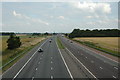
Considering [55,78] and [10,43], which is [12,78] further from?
[10,43]

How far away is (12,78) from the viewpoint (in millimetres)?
22359

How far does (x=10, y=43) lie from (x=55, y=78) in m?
46.1

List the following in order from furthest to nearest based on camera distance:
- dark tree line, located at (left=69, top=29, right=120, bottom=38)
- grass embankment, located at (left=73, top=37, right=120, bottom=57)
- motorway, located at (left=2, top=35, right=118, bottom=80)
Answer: dark tree line, located at (left=69, top=29, right=120, bottom=38), grass embankment, located at (left=73, top=37, right=120, bottom=57), motorway, located at (left=2, top=35, right=118, bottom=80)

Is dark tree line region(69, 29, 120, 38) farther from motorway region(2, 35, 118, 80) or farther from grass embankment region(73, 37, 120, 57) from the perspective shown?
motorway region(2, 35, 118, 80)

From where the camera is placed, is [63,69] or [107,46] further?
[107,46]

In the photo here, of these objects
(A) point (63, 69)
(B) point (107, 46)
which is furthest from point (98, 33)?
(A) point (63, 69)

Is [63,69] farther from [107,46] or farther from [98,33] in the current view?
[98,33]

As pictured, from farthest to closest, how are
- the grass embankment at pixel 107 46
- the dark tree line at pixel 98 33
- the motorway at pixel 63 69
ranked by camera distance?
the dark tree line at pixel 98 33
the grass embankment at pixel 107 46
the motorway at pixel 63 69

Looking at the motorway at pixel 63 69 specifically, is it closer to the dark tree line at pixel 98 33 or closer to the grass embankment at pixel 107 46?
the grass embankment at pixel 107 46

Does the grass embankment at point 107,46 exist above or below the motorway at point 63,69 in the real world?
above

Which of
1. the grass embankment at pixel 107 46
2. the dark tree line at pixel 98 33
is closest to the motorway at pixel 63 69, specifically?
the grass embankment at pixel 107 46

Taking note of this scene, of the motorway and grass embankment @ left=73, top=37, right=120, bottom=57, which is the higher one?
grass embankment @ left=73, top=37, right=120, bottom=57

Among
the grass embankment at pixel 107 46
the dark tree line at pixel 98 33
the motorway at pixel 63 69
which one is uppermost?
the dark tree line at pixel 98 33

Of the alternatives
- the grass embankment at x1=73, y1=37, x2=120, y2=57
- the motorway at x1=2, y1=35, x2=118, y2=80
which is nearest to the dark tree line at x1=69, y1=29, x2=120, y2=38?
the grass embankment at x1=73, y1=37, x2=120, y2=57
